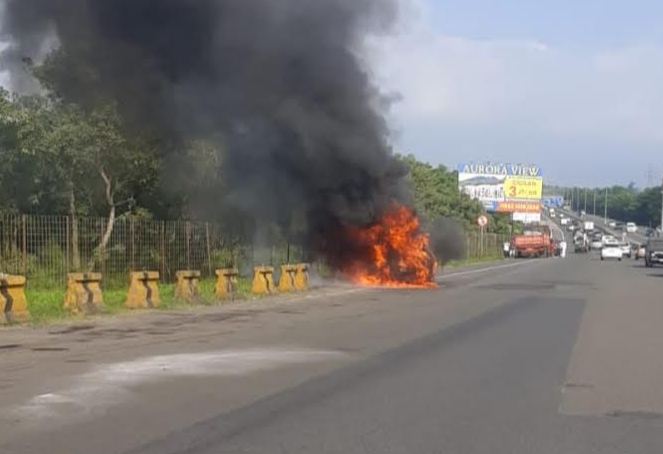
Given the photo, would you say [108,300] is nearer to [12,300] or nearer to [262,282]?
[12,300]

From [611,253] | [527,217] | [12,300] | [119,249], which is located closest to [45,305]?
[12,300]

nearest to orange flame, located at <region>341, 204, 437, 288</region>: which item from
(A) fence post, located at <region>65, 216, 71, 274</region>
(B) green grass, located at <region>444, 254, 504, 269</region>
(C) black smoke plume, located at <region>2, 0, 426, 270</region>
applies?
(C) black smoke plume, located at <region>2, 0, 426, 270</region>

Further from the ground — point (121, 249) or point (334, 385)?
point (121, 249)

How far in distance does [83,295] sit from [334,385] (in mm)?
10254

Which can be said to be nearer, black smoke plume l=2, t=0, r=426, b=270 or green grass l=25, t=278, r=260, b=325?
green grass l=25, t=278, r=260, b=325

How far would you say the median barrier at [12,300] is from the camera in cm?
1759

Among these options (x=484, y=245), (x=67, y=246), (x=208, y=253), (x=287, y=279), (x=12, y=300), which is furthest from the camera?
(x=484, y=245)

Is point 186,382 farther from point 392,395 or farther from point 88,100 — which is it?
point 88,100

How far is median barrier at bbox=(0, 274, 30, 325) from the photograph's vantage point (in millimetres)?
17594

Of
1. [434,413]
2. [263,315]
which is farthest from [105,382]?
[263,315]

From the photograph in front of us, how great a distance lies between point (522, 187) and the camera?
96.4 m

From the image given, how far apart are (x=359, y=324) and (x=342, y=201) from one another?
45.0 feet

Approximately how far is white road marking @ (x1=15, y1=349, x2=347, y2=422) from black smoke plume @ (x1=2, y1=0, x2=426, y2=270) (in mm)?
14024

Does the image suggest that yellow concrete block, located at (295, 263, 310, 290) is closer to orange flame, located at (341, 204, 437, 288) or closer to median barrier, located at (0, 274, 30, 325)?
orange flame, located at (341, 204, 437, 288)
